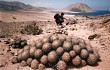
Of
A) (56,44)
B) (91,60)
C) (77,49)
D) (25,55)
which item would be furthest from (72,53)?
(25,55)

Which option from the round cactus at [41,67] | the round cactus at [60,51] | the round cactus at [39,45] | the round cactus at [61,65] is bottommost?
the round cactus at [41,67]

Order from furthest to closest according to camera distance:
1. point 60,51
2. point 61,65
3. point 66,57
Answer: point 60,51
point 66,57
point 61,65

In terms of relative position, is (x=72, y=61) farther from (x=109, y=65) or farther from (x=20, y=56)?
(x=20, y=56)

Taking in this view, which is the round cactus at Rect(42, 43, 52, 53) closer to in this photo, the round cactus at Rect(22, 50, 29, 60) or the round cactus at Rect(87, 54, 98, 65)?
the round cactus at Rect(22, 50, 29, 60)

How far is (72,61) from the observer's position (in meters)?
6.53

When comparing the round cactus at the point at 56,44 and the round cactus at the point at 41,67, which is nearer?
the round cactus at the point at 41,67

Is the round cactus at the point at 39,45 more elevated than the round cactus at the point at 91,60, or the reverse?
the round cactus at the point at 39,45

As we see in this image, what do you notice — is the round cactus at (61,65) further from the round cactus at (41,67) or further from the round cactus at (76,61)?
the round cactus at (41,67)

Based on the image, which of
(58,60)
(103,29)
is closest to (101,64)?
(58,60)

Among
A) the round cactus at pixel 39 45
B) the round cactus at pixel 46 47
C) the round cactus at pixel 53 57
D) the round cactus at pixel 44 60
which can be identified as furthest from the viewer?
the round cactus at pixel 39 45

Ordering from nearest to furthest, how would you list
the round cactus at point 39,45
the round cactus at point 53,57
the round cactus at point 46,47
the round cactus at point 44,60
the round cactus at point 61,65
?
the round cactus at point 61,65
the round cactus at point 53,57
the round cactus at point 44,60
the round cactus at point 46,47
the round cactus at point 39,45

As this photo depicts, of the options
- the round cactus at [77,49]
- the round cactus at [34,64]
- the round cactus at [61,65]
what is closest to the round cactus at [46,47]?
the round cactus at [34,64]

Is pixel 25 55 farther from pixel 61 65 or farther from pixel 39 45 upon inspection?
pixel 61 65

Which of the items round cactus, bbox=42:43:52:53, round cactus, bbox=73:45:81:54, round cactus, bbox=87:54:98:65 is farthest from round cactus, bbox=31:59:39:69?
round cactus, bbox=87:54:98:65
